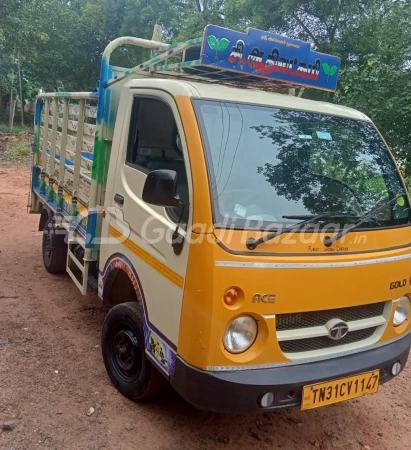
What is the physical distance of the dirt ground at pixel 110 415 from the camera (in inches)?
113

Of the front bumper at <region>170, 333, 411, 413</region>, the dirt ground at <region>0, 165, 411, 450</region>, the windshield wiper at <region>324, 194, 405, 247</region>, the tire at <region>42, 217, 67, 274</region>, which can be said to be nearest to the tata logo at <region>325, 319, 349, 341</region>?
the front bumper at <region>170, 333, 411, 413</region>

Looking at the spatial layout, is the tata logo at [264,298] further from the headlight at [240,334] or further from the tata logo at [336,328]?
the tata logo at [336,328]

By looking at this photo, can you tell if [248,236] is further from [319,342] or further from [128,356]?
[128,356]

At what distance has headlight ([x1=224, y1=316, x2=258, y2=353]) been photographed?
2.38m

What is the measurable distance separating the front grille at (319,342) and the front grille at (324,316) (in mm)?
89

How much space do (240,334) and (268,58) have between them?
187 cm

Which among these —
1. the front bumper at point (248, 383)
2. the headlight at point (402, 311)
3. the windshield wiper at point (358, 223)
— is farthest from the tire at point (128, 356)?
the headlight at point (402, 311)

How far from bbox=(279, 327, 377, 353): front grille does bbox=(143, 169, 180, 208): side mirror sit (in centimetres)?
101

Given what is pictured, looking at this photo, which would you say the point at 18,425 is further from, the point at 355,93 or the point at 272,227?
the point at 355,93

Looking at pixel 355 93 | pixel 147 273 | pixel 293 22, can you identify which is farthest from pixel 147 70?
pixel 293 22

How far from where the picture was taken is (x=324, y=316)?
263 centimetres

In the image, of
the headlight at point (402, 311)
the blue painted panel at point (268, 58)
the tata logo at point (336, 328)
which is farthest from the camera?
the headlight at point (402, 311)

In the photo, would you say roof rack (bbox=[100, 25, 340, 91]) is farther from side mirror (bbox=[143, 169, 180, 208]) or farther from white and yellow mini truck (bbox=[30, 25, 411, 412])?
side mirror (bbox=[143, 169, 180, 208])

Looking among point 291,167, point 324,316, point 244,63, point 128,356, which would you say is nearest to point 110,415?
point 128,356
